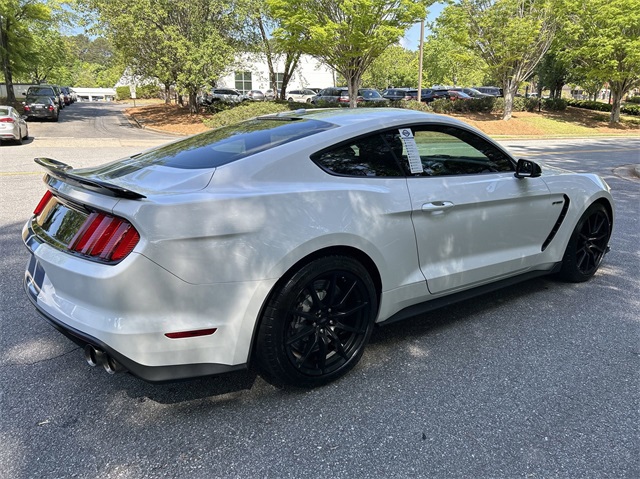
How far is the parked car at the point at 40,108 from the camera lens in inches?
1040

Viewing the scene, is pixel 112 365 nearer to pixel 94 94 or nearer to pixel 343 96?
pixel 343 96

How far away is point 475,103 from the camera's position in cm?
3122

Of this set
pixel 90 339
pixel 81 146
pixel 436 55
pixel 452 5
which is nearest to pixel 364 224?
pixel 90 339

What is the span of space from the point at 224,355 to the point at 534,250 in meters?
2.70

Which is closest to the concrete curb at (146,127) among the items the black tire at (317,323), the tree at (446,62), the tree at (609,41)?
the tree at (446,62)

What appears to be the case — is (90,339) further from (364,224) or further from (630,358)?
(630,358)

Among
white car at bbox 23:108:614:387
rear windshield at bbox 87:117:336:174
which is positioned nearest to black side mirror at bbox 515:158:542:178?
white car at bbox 23:108:614:387

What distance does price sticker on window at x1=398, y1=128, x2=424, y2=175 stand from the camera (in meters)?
3.10

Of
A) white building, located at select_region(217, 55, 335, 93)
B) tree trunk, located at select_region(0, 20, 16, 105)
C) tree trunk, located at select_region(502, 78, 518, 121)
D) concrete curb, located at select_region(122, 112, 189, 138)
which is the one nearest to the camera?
concrete curb, located at select_region(122, 112, 189, 138)

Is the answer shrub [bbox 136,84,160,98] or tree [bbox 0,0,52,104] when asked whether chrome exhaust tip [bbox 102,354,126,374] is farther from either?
tree [bbox 0,0,52,104]

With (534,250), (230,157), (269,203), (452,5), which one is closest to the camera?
(269,203)

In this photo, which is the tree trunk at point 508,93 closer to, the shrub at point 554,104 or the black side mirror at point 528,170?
the shrub at point 554,104

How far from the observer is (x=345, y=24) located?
22.2m

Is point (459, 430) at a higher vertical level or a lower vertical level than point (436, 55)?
lower
